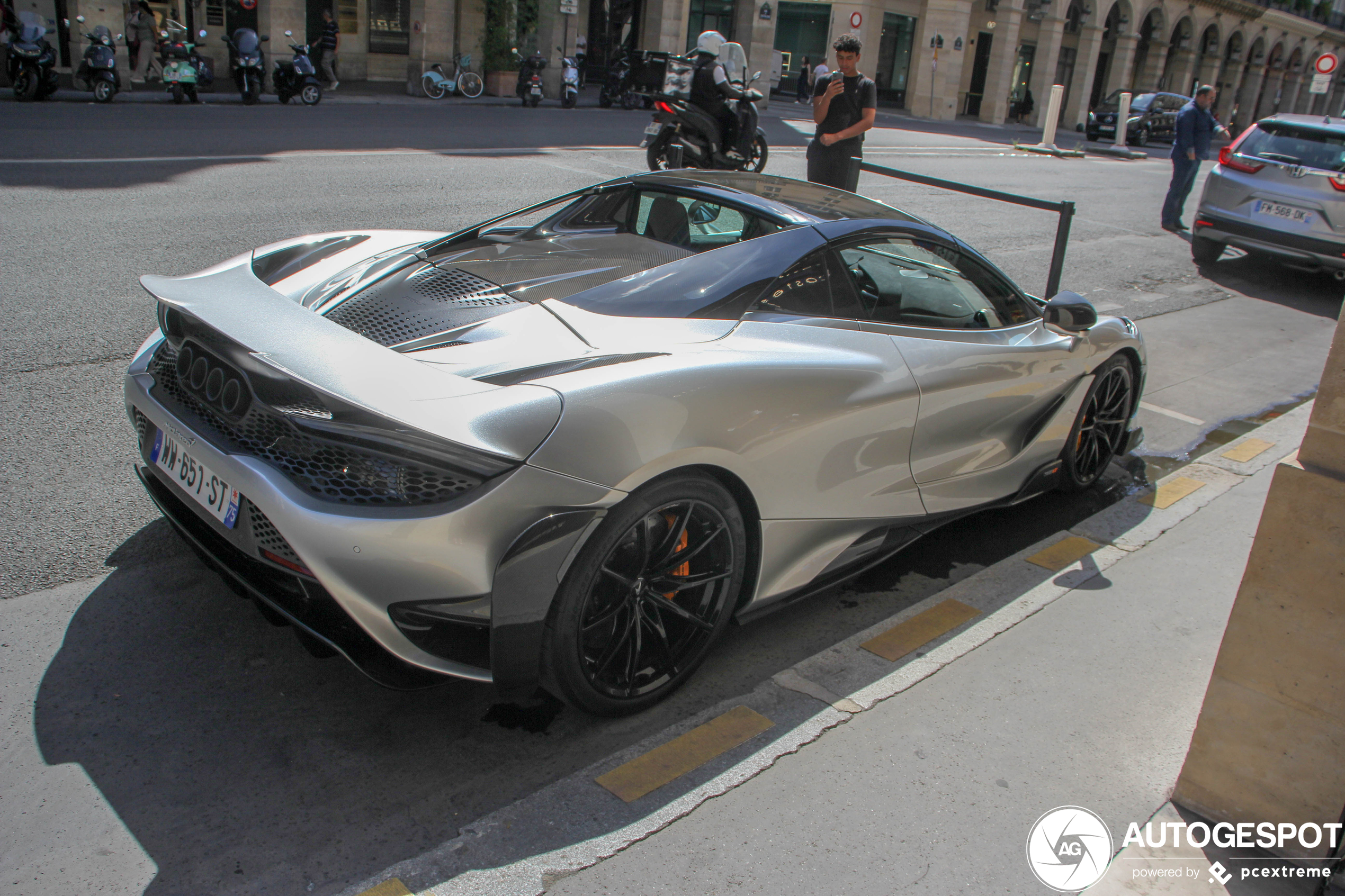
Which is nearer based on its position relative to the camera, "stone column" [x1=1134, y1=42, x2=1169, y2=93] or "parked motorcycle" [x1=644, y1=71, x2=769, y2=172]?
"parked motorcycle" [x1=644, y1=71, x2=769, y2=172]

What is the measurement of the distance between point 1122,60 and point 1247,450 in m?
46.3

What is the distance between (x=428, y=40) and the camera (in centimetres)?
2341

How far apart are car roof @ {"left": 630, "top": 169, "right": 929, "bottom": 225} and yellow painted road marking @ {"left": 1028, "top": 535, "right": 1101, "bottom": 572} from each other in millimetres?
1363

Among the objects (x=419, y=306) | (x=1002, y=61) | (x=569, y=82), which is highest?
(x=1002, y=61)

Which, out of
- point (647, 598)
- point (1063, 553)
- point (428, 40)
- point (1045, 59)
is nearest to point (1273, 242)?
point (1063, 553)

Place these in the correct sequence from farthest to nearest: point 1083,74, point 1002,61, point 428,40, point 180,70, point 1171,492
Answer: point 1083,74
point 1002,61
point 428,40
point 180,70
point 1171,492

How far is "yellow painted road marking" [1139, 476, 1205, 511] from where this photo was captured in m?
4.59

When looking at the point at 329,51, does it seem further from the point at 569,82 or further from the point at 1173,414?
the point at 1173,414

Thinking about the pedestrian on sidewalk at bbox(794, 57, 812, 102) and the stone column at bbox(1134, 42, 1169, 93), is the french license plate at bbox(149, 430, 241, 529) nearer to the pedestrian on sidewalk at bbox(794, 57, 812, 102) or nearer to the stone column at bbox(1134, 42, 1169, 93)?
the pedestrian on sidewalk at bbox(794, 57, 812, 102)

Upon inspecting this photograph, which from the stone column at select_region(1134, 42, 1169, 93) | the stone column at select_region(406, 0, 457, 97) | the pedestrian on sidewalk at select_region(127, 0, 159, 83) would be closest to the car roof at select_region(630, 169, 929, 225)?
the pedestrian on sidewalk at select_region(127, 0, 159, 83)

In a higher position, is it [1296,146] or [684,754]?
[1296,146]

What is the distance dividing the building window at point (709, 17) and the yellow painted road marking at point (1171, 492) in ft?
97.6

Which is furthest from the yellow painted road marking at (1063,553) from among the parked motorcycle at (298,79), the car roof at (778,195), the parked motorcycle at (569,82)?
the parked motorcycle at (569,82)

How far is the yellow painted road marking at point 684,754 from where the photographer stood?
2.50 metres
